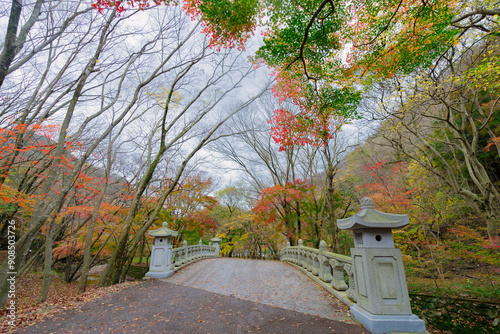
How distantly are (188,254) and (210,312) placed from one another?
7.75 meters

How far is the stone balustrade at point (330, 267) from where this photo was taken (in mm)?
4348

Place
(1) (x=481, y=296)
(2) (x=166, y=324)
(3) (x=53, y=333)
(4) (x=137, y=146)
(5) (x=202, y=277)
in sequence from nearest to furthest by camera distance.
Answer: (3) (x=53, y=333), (2) (x=166, y=324), (1) (x=481, y=296), (5) (x=202, y=277), (4) (x=137, y=146)

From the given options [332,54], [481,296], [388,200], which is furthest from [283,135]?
[481,296]

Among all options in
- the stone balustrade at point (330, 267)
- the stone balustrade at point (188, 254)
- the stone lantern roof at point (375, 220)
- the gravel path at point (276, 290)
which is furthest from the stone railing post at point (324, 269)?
the stone balustrade at point (188, 254)

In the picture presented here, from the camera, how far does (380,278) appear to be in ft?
11.0

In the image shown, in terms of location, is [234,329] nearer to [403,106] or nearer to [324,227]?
[403,106]

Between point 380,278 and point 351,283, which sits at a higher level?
point 380,278

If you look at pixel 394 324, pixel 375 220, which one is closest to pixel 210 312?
pixel 394 324

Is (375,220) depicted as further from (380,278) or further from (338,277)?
(338,277)

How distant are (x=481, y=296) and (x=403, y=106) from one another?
5.98 m

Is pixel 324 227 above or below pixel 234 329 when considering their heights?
above

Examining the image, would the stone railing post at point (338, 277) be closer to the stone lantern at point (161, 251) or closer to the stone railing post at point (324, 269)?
the stone railing post at point (324, 269)

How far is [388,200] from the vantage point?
375 inches

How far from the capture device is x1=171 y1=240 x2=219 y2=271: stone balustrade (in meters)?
9.53
